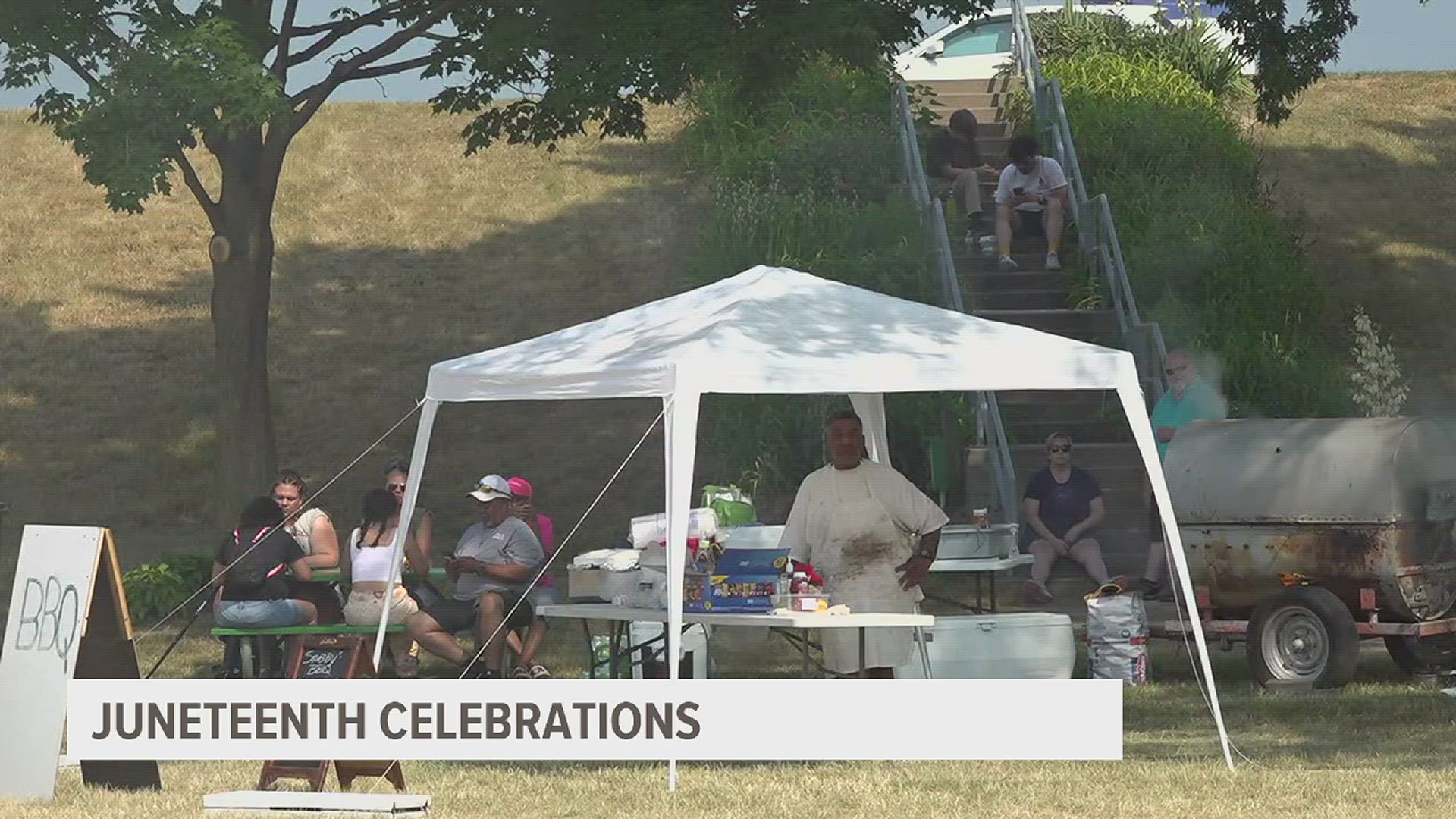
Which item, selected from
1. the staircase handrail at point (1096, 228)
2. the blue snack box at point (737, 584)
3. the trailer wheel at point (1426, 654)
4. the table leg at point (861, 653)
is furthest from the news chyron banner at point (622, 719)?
the staircase handrail at point (1096, 228)

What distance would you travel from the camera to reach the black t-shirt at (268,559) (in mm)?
13625

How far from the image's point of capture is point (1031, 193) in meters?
22.0

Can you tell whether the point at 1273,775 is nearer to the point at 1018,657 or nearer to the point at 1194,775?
the point at 1194,775

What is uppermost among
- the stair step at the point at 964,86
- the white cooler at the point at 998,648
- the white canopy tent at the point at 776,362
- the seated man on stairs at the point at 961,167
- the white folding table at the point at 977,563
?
the stair step at the point at 964,86

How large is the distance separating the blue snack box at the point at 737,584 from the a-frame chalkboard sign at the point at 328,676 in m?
1.80

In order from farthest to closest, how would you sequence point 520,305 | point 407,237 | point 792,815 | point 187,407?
point 407,237 < point 520,305 < point 187,407 < point 792,815

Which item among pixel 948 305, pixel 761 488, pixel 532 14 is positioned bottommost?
pixel 761 488

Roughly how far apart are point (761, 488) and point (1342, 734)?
31.4 ft

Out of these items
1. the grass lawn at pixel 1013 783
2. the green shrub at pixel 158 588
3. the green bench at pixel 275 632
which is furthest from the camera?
the green shrub at pixel 158 588

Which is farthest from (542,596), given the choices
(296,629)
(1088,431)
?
(1088,431)

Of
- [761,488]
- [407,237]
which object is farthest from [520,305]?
[761,488]

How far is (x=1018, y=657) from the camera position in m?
13.2

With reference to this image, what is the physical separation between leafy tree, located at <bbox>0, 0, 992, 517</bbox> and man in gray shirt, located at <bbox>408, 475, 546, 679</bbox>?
4.57 m

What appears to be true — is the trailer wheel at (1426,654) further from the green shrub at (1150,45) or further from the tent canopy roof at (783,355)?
the green shrub at (1150,45)
